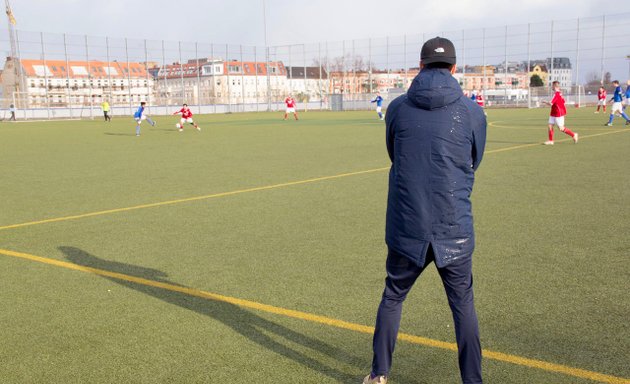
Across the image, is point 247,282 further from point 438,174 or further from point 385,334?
point 438,174

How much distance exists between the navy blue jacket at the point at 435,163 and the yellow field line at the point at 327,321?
46.4 inches

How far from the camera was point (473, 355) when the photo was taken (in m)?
3.54

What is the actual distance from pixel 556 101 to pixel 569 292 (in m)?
13.9

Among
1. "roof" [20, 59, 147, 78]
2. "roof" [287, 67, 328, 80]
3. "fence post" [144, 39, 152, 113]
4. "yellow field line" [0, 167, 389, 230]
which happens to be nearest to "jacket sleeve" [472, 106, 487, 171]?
"yellow field line" [0, 167, 389, 230]

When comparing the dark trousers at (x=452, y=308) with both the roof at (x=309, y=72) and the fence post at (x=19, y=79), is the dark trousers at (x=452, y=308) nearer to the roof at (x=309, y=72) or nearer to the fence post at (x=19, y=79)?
the fence post at (x=19, y=79)

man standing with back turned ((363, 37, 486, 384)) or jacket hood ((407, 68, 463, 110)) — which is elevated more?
jacket hood ((407, 68, 463, 110))

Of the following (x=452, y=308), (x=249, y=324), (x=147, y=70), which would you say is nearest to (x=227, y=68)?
(x=147, y=70)

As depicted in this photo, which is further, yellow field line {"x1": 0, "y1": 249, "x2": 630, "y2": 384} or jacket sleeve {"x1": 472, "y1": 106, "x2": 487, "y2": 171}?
yellow field line {"x1": 0, "y1": 249, "x2": 630, "y2": 384}

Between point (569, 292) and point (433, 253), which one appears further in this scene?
point (569, 292)

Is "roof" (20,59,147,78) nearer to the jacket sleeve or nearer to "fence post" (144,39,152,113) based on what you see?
"fence post" (144,39,152,113)

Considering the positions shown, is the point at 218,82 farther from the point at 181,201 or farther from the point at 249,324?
the point at 249,324

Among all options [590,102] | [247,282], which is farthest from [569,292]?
[590,102]

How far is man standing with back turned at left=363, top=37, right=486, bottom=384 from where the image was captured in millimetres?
3334

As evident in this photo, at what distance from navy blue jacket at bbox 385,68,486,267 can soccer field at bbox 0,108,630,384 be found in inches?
42.3
